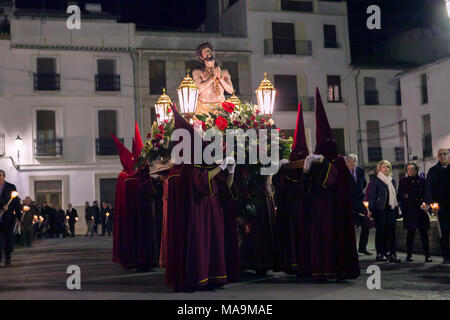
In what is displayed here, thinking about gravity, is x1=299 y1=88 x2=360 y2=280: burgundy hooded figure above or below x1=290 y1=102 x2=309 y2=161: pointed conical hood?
below

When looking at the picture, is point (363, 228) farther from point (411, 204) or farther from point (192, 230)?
point (192, 230)

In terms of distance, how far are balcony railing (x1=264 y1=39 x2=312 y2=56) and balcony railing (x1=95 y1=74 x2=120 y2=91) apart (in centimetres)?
880

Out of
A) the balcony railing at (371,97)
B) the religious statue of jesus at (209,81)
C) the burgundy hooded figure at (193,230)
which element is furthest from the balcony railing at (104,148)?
the burgundy hooded figure at (193,230)

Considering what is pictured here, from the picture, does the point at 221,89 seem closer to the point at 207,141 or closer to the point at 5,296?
the point at 207,141

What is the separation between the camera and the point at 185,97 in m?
10.7

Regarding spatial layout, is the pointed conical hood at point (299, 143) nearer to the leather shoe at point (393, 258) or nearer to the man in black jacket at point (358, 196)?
the leather shoe at point (393, 258)

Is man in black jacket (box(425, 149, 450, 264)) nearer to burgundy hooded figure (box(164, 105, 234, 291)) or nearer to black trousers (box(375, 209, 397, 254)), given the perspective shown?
black trousers (box(375, 209, 397, 254))

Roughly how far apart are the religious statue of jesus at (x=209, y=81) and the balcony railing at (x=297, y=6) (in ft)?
90.7

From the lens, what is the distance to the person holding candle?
11.6 metres

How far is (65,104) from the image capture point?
34.0 meters

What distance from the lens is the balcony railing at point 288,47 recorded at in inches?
1478

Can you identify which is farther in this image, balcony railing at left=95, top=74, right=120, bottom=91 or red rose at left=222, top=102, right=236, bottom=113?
balcony railing at left=95, top=74, right=120, bottom=91

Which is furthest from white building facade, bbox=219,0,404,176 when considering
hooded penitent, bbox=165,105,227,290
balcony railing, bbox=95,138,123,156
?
hooded penitent, bbox=165,105,227,290
